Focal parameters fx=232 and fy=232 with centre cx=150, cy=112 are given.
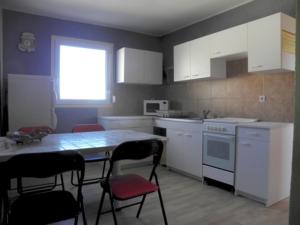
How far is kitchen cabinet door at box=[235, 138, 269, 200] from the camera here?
2.61 metres

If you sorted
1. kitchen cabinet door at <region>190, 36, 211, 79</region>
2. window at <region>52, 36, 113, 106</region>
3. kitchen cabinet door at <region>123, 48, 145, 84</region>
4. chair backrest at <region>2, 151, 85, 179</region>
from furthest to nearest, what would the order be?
kitchen cabinet door at <region>123, 48, 145, 84</region> < window at <region>52, 36, 113, 106</region> < kitchen cabinet door at <region>190, 36, 211, 79</region> < chair backrest at <region>2, 151, 85, 179</region>

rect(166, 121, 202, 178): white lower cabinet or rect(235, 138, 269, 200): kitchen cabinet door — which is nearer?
rect(235, 138, 269, 200): kitchen cabinet door

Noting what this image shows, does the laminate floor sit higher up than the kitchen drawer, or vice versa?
the kitchen drawer

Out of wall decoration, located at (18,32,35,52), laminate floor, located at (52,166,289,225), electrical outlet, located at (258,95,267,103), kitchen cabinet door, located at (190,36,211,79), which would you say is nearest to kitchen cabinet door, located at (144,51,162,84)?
kitchen cabinet door, located at (190,36,211,79)

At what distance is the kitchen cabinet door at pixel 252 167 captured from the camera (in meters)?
2.61

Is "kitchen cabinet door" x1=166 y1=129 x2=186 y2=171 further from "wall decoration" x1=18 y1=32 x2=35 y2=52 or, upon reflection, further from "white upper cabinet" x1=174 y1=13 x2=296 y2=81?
"wall decoration" x1=18 y1=32 x2=35 y2=52

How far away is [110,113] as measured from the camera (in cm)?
470

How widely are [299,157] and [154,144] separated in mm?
1020

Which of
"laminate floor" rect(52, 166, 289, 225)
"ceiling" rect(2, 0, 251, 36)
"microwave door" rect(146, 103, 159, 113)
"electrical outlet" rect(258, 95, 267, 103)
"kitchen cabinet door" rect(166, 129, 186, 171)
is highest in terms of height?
"ceiling" rect(2, 0, 251, 36)

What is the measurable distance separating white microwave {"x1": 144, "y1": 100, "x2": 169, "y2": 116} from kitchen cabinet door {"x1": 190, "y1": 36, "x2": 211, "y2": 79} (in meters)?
0.91

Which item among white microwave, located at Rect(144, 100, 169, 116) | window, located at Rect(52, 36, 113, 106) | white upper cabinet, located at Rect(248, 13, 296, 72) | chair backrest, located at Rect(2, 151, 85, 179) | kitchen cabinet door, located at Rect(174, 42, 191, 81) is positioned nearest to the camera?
chair backrest, located at Rect(2, 151, 85, 179)

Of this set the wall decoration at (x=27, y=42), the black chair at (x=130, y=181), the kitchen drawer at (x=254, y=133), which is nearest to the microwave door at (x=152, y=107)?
the kitchen drawer at (x=254, y=133)

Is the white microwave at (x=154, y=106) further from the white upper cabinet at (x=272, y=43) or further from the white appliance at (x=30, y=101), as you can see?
the white upper cabinet at (x=272, y=43)

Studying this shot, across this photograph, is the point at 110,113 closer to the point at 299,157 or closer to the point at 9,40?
A: the point at 9,40
